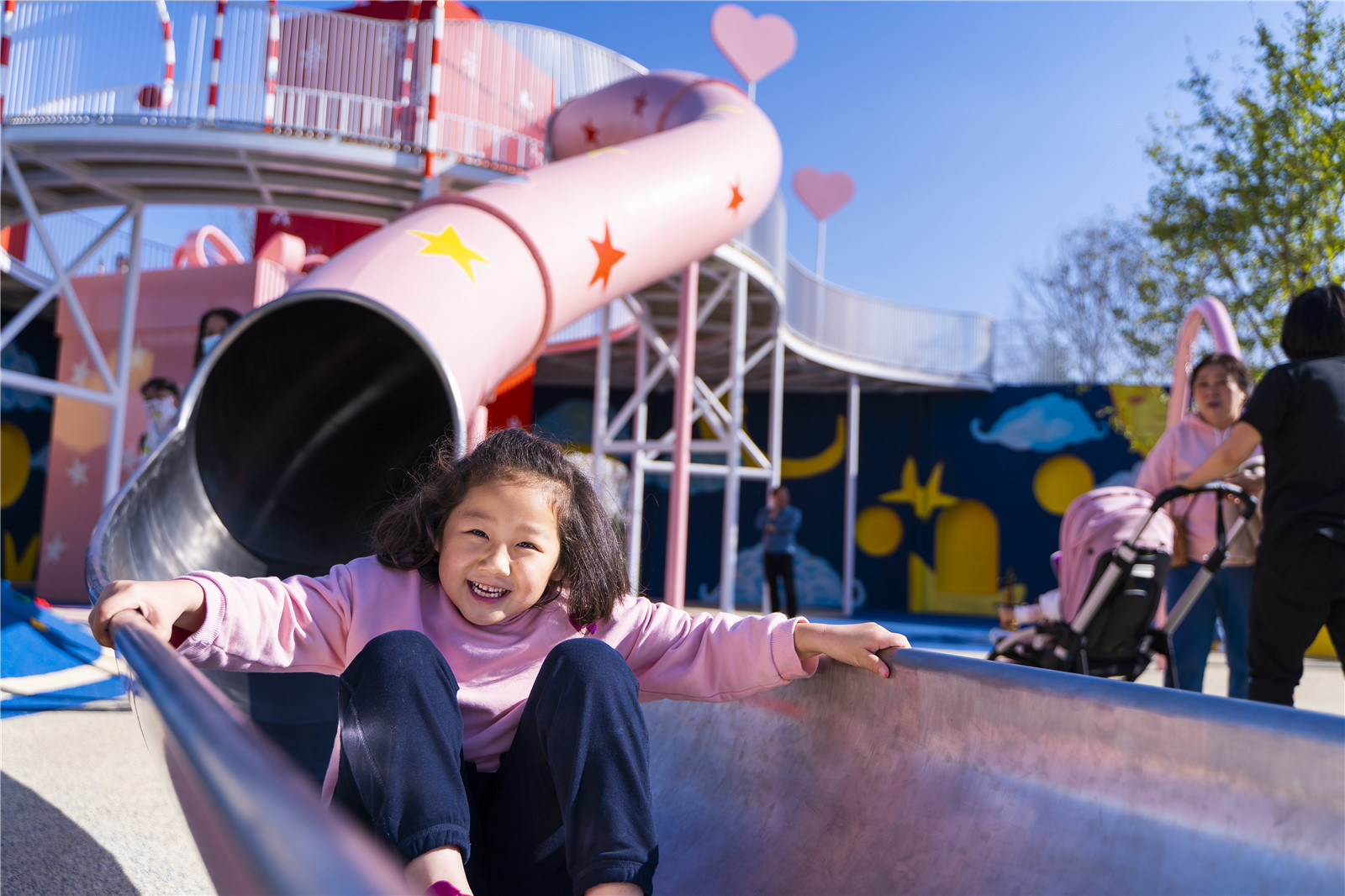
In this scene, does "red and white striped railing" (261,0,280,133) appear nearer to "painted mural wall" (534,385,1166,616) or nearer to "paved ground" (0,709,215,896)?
"paved ground" (0,709,215,896)

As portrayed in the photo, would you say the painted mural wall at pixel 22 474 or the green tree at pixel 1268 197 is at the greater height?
the green tree at pixel 1268 197

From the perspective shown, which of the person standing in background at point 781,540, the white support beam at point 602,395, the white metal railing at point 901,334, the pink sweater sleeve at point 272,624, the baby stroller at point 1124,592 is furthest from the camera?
the white metal railing at point 901,334

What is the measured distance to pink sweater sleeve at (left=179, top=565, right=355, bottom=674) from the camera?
4.54 feet

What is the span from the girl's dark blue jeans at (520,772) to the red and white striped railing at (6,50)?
6831 mm

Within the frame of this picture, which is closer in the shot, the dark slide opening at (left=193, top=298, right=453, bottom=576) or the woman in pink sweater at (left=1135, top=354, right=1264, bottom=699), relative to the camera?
the woman in pink sweater at (left=1135, top=354, right=1264, bottom=699)

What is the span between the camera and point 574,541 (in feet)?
5.35

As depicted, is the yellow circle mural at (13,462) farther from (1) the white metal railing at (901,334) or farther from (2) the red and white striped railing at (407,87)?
(1) the white metal railing at (901,334)

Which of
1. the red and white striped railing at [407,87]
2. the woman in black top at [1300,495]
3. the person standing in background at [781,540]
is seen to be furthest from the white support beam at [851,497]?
the woman in black top at [1300,495]

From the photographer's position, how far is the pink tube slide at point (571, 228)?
3805mm

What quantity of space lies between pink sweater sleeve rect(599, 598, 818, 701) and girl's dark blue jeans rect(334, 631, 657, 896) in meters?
0.31

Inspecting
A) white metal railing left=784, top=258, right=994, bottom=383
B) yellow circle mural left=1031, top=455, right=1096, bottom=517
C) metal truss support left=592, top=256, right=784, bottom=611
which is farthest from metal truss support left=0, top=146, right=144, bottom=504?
yellow circle mural left=1031, top=455, right=1096, bottom=517

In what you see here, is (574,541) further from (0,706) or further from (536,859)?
(0,706)

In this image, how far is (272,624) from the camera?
57.6 inches

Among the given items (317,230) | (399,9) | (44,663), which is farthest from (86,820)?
(399,9)
